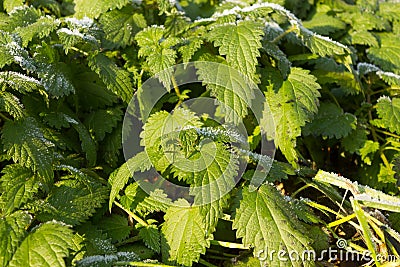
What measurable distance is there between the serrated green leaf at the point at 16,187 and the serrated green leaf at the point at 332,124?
1.52m

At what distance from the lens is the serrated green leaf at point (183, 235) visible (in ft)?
6.29

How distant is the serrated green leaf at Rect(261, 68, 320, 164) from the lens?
2.38 m

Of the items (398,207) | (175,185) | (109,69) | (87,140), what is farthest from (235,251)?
(109,69)

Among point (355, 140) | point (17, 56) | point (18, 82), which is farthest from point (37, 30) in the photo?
point (355, 140)

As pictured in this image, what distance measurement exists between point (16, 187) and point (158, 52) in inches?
37.3

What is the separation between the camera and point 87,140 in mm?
2346

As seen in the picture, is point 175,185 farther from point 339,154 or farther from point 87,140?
point 339,154

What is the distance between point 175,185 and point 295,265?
68cm

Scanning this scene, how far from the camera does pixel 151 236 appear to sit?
203cm

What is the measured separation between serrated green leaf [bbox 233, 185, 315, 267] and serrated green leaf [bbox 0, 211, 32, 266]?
82 centimetres

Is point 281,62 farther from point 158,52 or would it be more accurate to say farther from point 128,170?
point 128,170

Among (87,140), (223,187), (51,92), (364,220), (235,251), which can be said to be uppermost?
(51,92)

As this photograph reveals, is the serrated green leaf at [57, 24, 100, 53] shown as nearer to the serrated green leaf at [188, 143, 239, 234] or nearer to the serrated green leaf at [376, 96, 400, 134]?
the serrated green leaf at [188, 143, 239, 234]

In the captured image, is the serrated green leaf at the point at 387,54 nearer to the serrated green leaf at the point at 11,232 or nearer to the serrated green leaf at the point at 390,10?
the serrated green leaf at the point at 390,10
